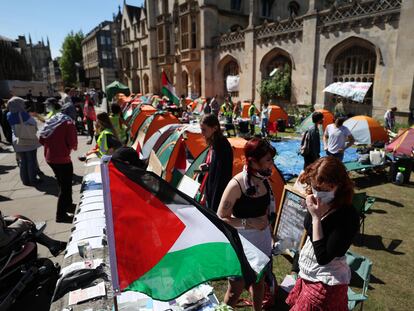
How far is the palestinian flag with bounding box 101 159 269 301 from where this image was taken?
1.98 metres

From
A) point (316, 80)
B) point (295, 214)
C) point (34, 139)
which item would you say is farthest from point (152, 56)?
point (295, 214)

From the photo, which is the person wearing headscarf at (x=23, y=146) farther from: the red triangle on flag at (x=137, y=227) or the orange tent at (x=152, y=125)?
the red triangle on flag at (x=137, y=227)

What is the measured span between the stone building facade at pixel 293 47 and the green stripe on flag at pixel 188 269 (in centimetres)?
1540

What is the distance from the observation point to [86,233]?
347 centimetres

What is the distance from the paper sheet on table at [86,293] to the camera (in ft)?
7.98

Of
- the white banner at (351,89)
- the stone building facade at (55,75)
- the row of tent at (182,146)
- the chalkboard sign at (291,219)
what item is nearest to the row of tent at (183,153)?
the row of tent at (182,146)

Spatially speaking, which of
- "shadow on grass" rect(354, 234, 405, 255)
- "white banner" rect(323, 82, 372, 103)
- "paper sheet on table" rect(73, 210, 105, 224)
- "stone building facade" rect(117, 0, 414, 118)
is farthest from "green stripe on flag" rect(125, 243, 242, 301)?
"white banner" rect(323, 82, 372, 103)

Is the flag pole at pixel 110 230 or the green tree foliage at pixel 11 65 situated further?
the green tree foliage at pixel 11 65

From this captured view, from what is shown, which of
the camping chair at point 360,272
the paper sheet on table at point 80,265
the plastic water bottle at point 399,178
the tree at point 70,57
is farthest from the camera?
the tree at point 70,57

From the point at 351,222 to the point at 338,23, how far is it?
1708cm

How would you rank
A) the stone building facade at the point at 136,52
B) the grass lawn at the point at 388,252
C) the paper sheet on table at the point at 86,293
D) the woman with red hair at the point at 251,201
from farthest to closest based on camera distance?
the stone building facade at the point at 136,52 < the grass lawn at the point at 388,252 < the woman with red hair at the point at 251,201 < the paper sheet on table at the point at 86,293

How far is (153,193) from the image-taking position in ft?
6.94

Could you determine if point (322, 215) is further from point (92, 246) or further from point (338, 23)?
point (338, 23)

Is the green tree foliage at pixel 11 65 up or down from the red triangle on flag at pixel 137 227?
up
